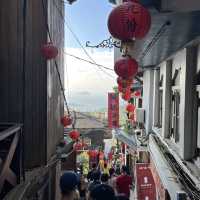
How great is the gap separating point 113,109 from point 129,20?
57.6 feet

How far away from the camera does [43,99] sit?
33.0 feet

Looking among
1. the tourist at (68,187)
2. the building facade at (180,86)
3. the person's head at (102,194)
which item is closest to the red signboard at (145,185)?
the building facade at (180,86)

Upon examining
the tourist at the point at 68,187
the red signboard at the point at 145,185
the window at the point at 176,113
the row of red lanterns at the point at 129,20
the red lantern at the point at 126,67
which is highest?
the row of red lanterns at the point at 129,20

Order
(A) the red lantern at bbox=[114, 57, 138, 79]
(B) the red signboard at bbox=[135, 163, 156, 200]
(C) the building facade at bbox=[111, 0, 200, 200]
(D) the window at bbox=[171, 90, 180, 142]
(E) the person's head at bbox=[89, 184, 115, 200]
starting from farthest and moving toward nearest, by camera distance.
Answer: (B) the red signboard at bbox=[135, 163, 156, 200] < (D) the window at bbox=[171, 90, 180, 142] < (A) the red lantern at bbox=[114, 57, 138, 79] < (C) the building facade at bbox=[111, 0, 200, 200] < (E) the person's head at bbox=[89, 184, 115, 200]

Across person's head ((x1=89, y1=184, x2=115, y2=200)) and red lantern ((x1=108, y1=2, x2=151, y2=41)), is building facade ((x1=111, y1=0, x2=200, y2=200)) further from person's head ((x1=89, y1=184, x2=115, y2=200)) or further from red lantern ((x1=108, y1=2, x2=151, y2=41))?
person's head ((x1=89, y1=184, x2=115, y2=200))

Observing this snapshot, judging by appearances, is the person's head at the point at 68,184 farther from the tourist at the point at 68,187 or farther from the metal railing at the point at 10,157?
the metal railing at the point at 10,157

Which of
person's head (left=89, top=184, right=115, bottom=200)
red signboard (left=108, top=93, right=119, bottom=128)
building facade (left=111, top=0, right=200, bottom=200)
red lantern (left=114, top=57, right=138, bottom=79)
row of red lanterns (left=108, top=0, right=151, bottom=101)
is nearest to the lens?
person's head (left=89, top=184, right=115, bottom=200)

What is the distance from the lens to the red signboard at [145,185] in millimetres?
11594

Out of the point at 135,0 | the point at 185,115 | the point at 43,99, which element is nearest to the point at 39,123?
the point at 43,99

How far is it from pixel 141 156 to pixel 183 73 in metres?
8.27

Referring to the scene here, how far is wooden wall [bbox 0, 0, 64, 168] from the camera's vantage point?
29.6ft

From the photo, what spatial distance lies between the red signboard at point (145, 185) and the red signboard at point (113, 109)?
898 cm

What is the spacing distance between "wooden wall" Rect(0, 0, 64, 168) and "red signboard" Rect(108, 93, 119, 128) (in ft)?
38.5

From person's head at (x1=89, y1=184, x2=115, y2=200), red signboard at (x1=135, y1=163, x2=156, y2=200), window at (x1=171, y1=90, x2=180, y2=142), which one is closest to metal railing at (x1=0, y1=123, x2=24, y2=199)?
person's head at (x1=89, y1=184, x2=115, y2=200)
